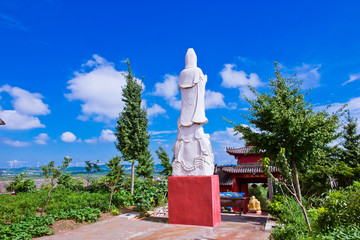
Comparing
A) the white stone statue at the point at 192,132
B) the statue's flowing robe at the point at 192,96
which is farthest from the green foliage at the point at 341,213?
the statue's flowing robe at the point at 192,96

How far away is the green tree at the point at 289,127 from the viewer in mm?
7566

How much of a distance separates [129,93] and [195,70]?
5412 mm

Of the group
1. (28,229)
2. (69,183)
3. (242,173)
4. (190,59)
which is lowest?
(28,229)

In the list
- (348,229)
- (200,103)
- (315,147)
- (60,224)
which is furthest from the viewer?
(315,147)

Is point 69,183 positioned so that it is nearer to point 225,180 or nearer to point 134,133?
point 134,133

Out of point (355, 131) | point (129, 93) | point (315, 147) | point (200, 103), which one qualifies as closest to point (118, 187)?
point (129, 93)

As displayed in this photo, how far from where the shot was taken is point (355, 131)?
14.3 metres

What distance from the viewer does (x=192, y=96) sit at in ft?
23.0

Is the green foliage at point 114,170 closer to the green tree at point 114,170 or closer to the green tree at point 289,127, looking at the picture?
the green tree at point 114,170

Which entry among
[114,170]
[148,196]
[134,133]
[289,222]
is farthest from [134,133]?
[289,222]

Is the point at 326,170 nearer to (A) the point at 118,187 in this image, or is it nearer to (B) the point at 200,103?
(B) the point at 200,103

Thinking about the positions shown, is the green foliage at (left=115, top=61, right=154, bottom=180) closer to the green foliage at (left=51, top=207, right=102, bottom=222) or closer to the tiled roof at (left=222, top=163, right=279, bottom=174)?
the green foliage at (left=51, top=207, right=102, bottom=222)

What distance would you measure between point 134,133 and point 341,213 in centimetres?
893

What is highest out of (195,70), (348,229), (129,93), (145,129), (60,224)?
(129,93)
